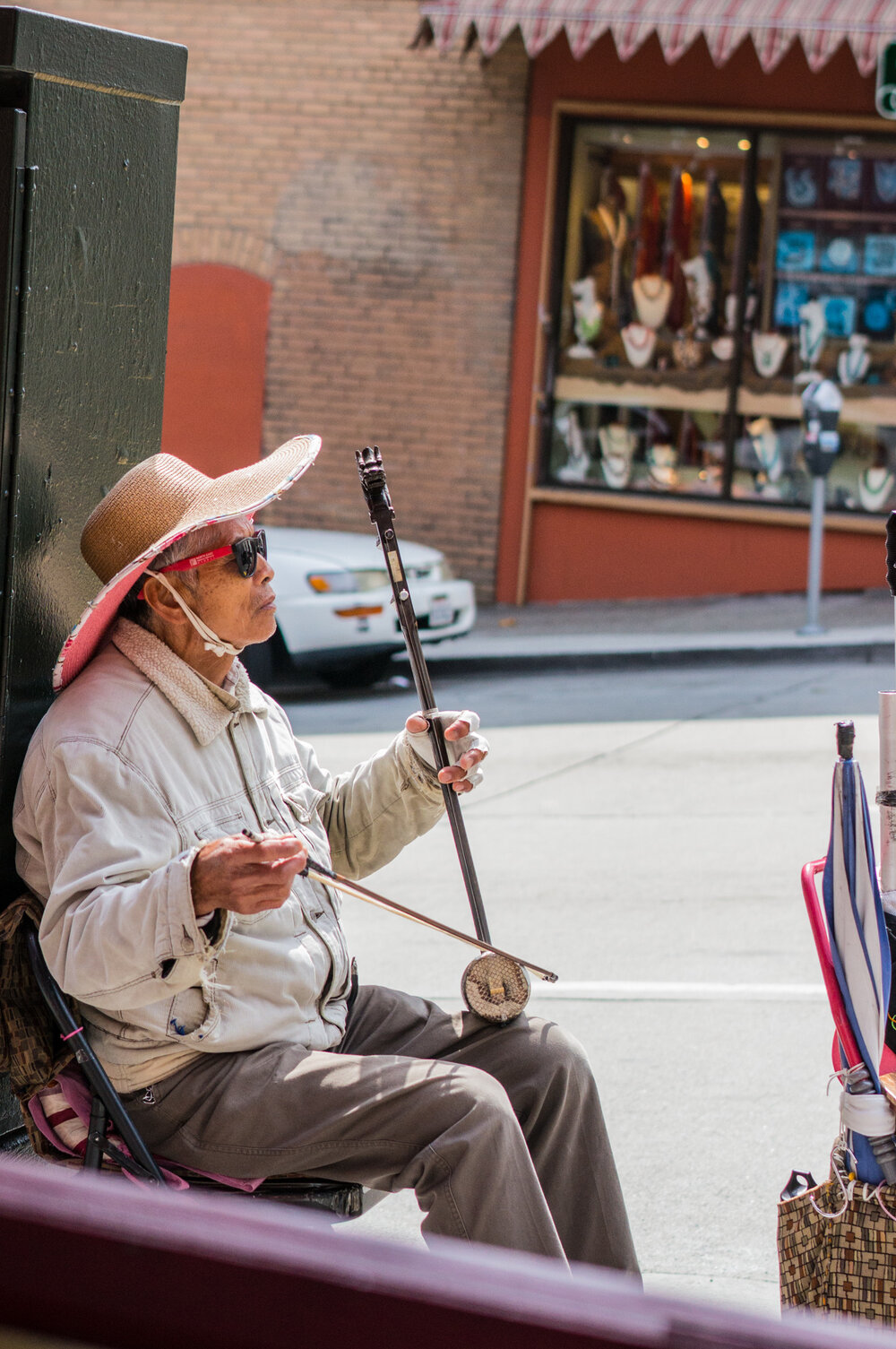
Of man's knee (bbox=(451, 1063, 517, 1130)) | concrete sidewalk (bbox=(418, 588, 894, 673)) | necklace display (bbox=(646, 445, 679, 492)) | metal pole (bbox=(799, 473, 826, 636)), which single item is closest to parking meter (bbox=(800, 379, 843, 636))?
metal pole (bbox=(799, 473, 826, 636))

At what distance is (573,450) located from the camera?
14461 mm

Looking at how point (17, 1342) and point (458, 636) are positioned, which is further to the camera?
point (458, 636)

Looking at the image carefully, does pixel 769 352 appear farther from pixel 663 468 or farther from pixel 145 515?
pixel 145 515

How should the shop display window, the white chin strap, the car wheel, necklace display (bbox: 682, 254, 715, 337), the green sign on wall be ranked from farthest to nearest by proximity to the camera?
necklace display (bbox: 682, 254, 715, 337), the shop display window, the car wheel, the green sign on wall, the white chin strap

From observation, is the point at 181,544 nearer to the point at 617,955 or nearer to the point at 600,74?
the point at 617,955

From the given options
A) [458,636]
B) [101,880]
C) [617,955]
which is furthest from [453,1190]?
[458,636]

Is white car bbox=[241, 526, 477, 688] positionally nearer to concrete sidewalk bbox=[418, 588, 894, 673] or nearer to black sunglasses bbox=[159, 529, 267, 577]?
concrete sidewalk bbox=[418, 588, 894, 673]

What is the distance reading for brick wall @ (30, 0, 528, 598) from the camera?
553 inches

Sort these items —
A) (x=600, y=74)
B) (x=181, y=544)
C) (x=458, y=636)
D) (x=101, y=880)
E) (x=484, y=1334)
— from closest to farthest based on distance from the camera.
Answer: (x=484, y=1334), (x=101, y=880), (x=181, y=544), (x=458, y=636), (x=600, y=74)

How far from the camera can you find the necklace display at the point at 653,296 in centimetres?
1417

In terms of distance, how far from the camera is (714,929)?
233 inches

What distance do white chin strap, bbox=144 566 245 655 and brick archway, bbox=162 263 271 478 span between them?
1205 cm

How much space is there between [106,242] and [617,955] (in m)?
3.39

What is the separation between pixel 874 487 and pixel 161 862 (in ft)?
38.9
